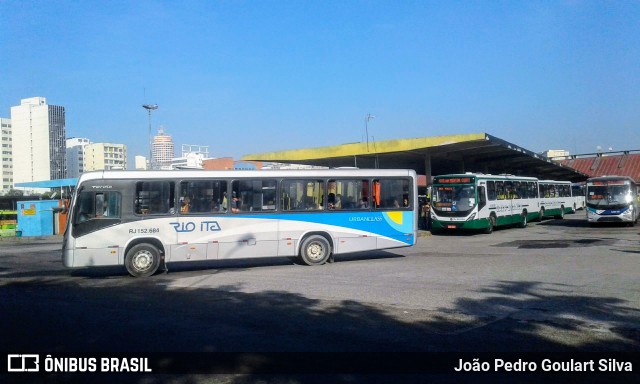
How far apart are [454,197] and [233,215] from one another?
14596mm

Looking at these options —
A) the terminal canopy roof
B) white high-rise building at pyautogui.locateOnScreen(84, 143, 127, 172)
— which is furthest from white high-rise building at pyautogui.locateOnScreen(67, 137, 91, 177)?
the terminal canopy roof

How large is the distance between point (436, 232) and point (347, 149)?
7.22m

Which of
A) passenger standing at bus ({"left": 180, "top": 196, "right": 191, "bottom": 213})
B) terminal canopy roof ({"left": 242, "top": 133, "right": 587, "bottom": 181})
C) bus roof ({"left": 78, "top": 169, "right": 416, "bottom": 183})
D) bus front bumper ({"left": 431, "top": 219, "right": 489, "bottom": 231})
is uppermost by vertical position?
terminal canopy roof ({"left": 242, "top": 133, "right": 587, "bottom": 181})

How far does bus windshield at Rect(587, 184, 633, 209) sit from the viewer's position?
1174 inches

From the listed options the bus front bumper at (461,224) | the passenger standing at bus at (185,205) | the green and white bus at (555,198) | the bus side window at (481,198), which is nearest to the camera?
the passenger standing at bus at (185,205)

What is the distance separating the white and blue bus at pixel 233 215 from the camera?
13.9 m

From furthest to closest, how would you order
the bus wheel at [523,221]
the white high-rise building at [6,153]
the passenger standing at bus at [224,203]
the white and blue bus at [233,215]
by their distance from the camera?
the white high-rise building at [6,153] < the bus wheel at [523,221] < the passenger standing at bus at [224,203] < the white and blue bus at [233,215]

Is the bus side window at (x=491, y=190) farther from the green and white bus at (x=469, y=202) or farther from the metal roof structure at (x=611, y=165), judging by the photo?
the metal roof structure at (x=611, y=165)

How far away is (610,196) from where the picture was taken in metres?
30.1

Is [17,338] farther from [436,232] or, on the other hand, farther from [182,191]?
[436,232]

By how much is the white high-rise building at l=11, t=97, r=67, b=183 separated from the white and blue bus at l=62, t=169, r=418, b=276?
8018 centimetres

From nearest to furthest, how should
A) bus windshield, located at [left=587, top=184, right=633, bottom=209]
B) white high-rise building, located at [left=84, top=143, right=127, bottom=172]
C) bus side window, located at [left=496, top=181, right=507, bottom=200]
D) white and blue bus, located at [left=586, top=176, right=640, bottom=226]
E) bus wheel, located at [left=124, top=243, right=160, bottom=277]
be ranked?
1. bus wheel, located at [left=124, top=243, right=160, bottom=277]
2. bus side window, located at [left=496, top=181, right=507, bottom=200]
3. white and blue bus, located at [left=586, top=176, right=640, bottom=226]
4. bus windshield, located at [left=587, top=184, right=633, bottom=209]
5. white high-rise building, located at [left=84, top=143, right=127, bottom=172]

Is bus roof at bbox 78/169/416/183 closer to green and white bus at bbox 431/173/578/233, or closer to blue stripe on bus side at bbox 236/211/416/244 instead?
blue stripe on bus side at bbox 236/211/416/244

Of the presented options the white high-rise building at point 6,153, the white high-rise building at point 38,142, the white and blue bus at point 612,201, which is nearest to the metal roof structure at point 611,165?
the white and blue bus at point 612,201
